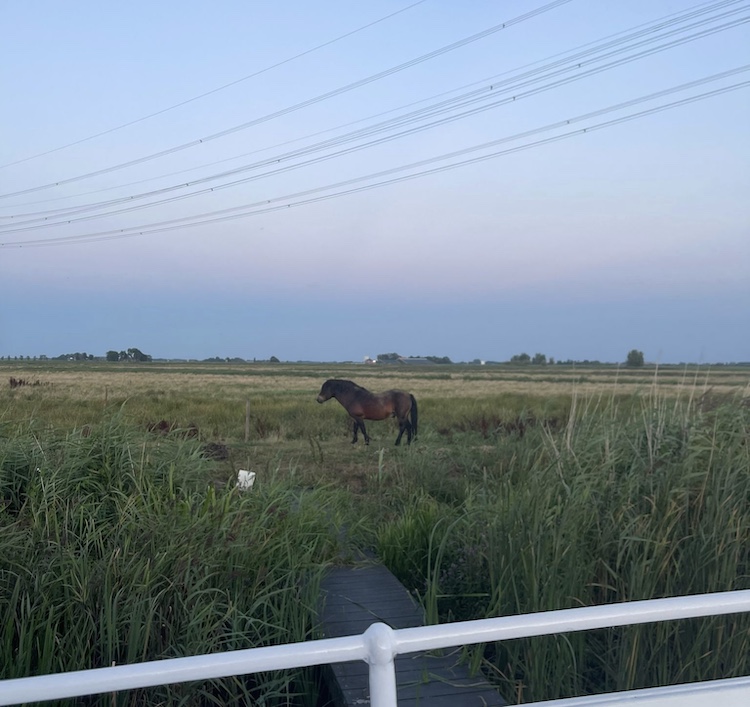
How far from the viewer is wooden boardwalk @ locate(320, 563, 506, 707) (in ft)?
9.82

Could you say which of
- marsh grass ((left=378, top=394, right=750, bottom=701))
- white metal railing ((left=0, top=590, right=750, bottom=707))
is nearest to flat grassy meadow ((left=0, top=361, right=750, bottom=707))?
marsh grass ((left=378, top=394, right=750, bottom=701))

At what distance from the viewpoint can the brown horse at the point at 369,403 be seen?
16.7 m

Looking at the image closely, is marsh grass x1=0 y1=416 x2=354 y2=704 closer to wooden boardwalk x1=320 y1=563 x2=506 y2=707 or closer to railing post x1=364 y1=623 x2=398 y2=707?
wooden boardwalk x1=320 y1=563 x2=506 y2=707

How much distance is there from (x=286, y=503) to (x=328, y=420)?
15331mm

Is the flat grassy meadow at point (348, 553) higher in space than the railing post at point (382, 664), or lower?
lower

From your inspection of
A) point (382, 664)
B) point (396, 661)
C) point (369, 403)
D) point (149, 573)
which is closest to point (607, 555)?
point (396, 661)

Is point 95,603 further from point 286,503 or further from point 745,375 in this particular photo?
point 745,375

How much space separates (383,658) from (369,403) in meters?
15.7

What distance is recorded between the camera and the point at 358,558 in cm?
501

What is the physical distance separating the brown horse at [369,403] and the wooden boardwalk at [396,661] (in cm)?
1199

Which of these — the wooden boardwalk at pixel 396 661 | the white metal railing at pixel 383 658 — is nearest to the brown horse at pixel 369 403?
the wooden boardwalk at pixel 396 661

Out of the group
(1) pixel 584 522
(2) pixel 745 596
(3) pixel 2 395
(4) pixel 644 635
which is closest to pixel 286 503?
(1) pixel 584 522

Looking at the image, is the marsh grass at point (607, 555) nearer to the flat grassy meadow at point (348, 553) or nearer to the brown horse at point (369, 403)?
the flat grassy meadow at point (348, 553)

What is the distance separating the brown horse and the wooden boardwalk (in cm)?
1199
